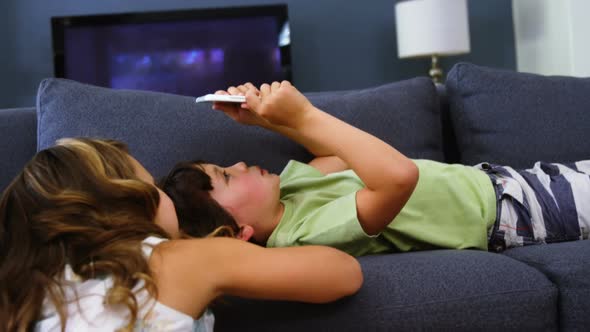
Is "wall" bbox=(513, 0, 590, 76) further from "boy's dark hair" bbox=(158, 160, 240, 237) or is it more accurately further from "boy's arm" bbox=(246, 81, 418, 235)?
"boy's dark hair" bbox=(158, 160, 240, 237)

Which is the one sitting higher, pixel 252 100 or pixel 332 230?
pixel 252 100

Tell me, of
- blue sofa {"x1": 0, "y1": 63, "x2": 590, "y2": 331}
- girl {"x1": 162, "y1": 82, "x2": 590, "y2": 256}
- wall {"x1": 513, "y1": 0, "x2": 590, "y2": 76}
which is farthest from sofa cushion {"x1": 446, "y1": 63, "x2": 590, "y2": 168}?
wall {"x1": 513, "y1": 0, "x2": 590, "y2": 76}

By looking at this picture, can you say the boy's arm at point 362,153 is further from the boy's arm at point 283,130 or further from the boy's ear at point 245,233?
the boy's ear at point 245,233

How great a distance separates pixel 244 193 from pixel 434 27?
2326 mm

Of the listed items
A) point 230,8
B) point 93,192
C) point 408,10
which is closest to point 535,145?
point 93,192

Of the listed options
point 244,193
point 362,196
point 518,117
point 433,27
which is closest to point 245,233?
point 244,193

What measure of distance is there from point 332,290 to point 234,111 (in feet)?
1.70

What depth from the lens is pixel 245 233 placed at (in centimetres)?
121

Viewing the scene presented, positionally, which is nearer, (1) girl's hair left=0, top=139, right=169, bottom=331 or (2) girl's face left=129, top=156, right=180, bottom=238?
(1) girl's hair left=0, top=139, right=169, bottom=331

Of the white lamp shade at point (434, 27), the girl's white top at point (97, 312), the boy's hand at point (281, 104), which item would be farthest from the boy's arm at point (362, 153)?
the white lamp shade at point (434, 27)

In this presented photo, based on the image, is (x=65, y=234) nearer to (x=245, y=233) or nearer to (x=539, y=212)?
(x=245, y=233)

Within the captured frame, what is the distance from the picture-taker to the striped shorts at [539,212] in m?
1.34

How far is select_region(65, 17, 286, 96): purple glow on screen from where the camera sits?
3.52 meters

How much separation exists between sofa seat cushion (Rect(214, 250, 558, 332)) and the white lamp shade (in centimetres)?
238
